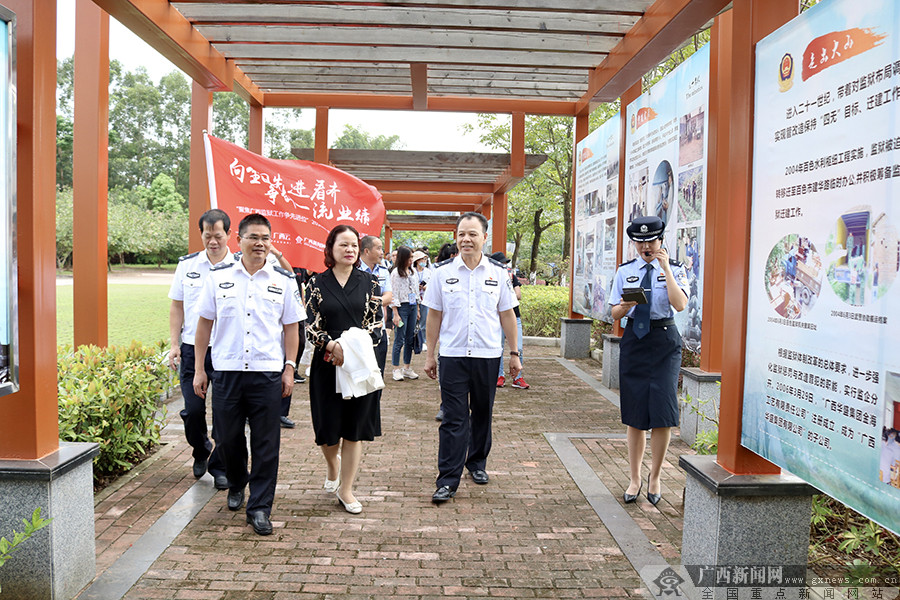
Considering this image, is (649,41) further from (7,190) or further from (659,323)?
(7,190)

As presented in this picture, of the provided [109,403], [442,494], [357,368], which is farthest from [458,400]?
[109,403]

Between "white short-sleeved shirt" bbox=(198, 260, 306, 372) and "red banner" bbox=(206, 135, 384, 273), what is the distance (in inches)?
52.2

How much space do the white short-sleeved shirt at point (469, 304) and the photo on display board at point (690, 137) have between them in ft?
8.20

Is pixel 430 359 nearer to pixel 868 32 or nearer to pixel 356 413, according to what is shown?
pixel 356 413

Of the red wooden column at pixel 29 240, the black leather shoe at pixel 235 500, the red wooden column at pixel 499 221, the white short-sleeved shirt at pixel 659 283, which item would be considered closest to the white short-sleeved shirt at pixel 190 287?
the black leather shoe at pixel 235 500

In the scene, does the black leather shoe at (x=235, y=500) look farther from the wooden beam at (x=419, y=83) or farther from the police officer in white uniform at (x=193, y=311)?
the wooden beam at (x=419, y=83)

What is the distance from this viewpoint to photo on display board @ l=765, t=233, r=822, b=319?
2797mm

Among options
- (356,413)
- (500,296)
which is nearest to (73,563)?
(356,413)

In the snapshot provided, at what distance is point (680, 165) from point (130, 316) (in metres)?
17.3

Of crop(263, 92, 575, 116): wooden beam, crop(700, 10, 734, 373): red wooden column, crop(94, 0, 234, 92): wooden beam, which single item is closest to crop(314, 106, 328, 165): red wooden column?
crop(263, 92, 575, 116): wooden beam

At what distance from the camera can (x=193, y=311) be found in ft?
15.5

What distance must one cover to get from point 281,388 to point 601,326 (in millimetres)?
9289

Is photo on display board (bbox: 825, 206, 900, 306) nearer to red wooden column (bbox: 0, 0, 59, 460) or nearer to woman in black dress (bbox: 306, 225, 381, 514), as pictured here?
woman in black dress (bbox: 306, 225, 381, 514)

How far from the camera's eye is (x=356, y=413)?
429 centimetres
